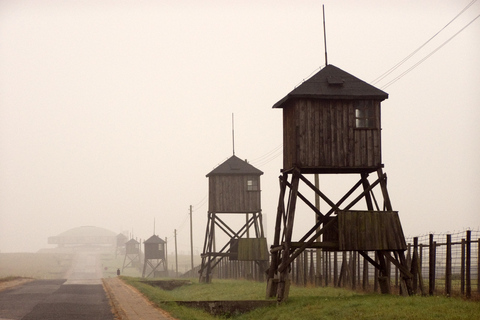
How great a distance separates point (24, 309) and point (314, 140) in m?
12.3

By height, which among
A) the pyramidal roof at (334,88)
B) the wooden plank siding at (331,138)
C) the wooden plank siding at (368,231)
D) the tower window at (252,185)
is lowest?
the wooden plank siding at (368,231)

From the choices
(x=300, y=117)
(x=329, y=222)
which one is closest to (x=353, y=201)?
(x=329, y=222)

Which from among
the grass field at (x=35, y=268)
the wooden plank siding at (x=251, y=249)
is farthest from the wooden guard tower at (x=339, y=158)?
the grass field at (x=35, y=268)

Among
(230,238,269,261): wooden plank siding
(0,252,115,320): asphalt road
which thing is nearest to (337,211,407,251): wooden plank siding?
(0,252,115,320): asphalt road

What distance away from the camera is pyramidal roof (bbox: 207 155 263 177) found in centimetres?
4706

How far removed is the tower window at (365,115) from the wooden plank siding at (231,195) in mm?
20992

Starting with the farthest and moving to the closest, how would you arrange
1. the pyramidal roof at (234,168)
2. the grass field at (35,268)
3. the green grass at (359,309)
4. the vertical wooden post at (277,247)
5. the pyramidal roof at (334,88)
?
the grass field at (35,268) < the pyramidal roof at (234,168) < the vertical wooden post at (277,247) < the pyramidal roof at (334,88) < the green grass at (359,309)

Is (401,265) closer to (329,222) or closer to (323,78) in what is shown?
(329,222)

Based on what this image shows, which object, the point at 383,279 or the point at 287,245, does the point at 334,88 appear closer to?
the point at 287,245

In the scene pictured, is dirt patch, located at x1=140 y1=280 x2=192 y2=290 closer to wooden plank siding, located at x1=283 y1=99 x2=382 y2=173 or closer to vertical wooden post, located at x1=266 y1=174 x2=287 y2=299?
vertical wooden post, located at x1=266 y1=174 x2=287 y2=299

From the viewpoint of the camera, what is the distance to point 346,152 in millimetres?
26344

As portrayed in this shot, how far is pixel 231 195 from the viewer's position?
4684 cm

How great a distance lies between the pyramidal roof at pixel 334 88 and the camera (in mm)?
26359

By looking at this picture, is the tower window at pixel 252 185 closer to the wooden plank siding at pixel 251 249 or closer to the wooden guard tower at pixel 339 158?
the wooden plank siding at pixel 251 249
